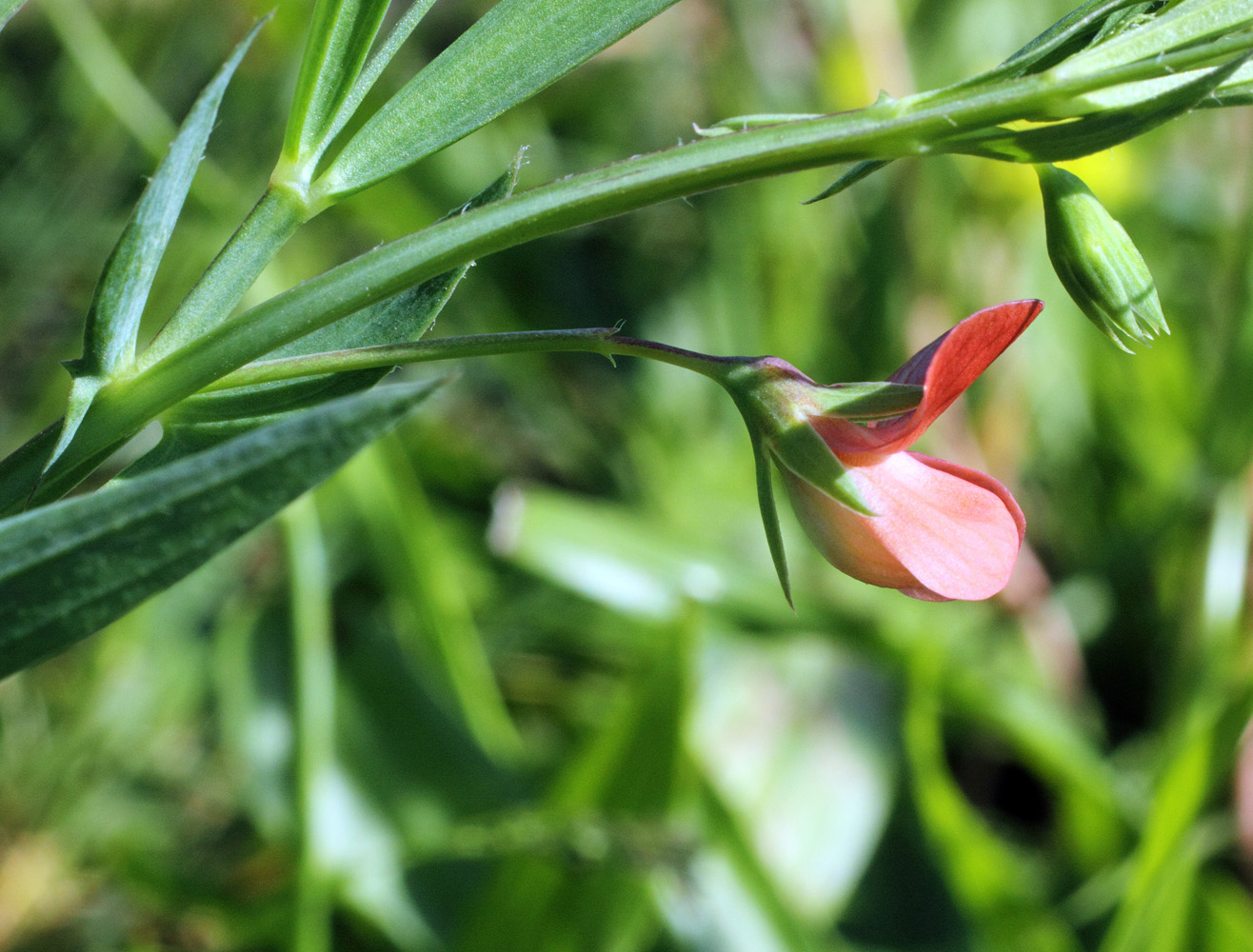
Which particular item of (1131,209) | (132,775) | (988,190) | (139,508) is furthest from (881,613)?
(139,508)

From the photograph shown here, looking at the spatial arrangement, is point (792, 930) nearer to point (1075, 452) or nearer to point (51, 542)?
point (51, 542)

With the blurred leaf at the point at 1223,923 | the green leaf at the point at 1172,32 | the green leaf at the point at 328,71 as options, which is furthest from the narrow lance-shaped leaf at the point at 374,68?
the blurred leaf at the point at 1223,923

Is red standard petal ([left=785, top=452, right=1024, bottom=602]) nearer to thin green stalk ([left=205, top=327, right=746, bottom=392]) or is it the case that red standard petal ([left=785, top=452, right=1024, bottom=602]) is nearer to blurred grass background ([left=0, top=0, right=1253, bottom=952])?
thin green stalk ([left=205, top=327, right=746, bottom=392])

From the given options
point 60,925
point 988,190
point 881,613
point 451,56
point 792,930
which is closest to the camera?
point 451,56

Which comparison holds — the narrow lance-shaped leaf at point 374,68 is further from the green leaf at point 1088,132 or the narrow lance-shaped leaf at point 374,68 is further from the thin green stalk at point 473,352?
the green leaf at point 1088,132

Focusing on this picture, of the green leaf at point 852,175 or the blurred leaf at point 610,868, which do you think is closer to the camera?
the green leaf at point 852,175

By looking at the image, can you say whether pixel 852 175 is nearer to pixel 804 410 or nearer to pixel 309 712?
pixel 804 410

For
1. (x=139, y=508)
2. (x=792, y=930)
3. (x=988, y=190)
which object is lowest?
(x=792, y=930)
